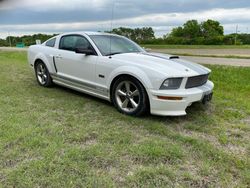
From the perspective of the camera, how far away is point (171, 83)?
150 inches

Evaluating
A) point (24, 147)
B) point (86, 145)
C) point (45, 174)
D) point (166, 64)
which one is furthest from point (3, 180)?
point (166, 64)

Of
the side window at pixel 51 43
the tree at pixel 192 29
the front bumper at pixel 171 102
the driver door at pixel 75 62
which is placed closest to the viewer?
the front bumper at pixel 171 102

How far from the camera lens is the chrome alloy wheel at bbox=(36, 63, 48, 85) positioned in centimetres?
609

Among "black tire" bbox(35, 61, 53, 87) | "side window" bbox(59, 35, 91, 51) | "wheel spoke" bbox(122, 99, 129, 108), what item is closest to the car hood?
"wheel spoke" bbox(122, 99, 129, 108)

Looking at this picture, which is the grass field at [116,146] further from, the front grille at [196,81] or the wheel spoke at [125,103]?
the front grille at [196,81]

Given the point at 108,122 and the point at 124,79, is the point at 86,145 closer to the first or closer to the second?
the point at 108,122

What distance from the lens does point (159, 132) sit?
358cm

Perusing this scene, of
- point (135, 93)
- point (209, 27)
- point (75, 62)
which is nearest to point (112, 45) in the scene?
point (75, 62)

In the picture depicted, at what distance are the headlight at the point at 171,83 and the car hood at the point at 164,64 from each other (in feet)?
0.25

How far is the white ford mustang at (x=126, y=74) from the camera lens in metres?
3.81

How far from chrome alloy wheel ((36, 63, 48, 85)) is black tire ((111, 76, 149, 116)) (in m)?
2.40

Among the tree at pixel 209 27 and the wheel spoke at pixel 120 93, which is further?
the tree at pixel 209 27

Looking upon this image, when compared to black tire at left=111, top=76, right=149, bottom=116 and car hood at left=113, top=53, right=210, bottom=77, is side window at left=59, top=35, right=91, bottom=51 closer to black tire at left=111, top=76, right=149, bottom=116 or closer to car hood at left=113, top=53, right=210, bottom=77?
car hood at left=113, top=53, right=210, bottom=77

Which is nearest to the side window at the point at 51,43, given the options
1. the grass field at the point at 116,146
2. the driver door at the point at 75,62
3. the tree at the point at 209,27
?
the driver door at the point at 75,62
